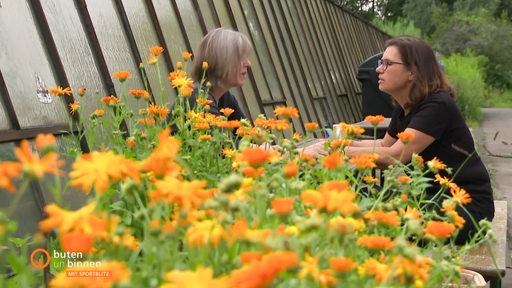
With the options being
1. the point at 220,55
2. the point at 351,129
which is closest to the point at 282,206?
the point at 351,129

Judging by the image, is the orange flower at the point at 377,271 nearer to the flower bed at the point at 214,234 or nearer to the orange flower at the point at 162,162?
the flower bed at the point at 214,234

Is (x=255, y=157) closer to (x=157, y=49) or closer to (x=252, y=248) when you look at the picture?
(x=252, y=248)

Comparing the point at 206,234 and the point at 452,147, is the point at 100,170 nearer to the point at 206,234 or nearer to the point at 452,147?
the point at 206,234

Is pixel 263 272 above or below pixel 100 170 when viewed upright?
below

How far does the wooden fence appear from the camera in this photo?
10.5 feet

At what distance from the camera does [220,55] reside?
3.53 metres

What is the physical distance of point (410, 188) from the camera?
6.60 feet

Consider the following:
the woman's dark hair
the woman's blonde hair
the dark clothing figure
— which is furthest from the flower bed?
the woman's blonde hair

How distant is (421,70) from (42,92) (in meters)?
1.88

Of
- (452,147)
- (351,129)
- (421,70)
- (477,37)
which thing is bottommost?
(477,37)

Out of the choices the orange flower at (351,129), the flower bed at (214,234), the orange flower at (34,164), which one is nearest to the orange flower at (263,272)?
the flower bed at (214,234)

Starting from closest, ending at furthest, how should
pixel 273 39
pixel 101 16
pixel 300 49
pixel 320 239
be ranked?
pixel 320 239 → pixel 101 16 → pixel 273 39 → pixel 300 49

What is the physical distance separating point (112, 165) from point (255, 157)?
0.93 ft

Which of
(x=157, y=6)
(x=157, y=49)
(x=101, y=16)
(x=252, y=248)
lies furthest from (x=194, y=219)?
(x=157, y=6)
